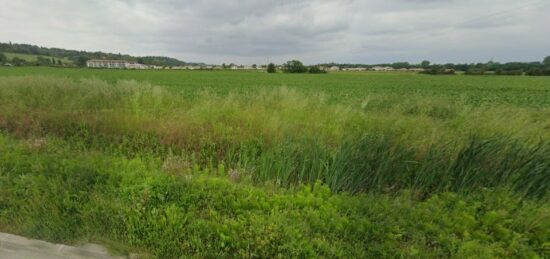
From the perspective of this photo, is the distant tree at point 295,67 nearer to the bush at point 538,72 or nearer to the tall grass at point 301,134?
the bush at point 538,72

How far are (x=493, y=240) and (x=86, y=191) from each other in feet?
15.4

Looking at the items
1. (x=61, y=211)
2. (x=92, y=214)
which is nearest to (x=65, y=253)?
(x=92, y=214)

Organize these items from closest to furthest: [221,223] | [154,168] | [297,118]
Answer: [221,223] → [154,168] → [297,118]

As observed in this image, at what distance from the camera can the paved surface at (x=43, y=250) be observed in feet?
8.91

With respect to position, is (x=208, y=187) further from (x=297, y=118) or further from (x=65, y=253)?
(x=297, y=118)

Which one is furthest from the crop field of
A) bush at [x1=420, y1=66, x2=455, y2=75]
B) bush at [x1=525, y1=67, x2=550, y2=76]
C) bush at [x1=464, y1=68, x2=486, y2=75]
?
bush at [x1=525, y1=67, x2=550, y2=76]

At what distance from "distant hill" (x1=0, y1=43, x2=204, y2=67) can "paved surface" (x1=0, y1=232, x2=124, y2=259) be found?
→ 107 meters

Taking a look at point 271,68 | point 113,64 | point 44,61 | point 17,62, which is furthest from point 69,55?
point 271,68

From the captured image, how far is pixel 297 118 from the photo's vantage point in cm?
704

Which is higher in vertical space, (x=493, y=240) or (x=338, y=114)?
(x=338, y=114)

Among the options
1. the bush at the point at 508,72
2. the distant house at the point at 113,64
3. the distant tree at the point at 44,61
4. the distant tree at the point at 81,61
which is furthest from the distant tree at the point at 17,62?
the bush at the point at 508,72

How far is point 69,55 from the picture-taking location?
10469 centimetres

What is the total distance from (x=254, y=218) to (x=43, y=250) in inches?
83.6

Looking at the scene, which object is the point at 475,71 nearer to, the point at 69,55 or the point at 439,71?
the point at 439,71
